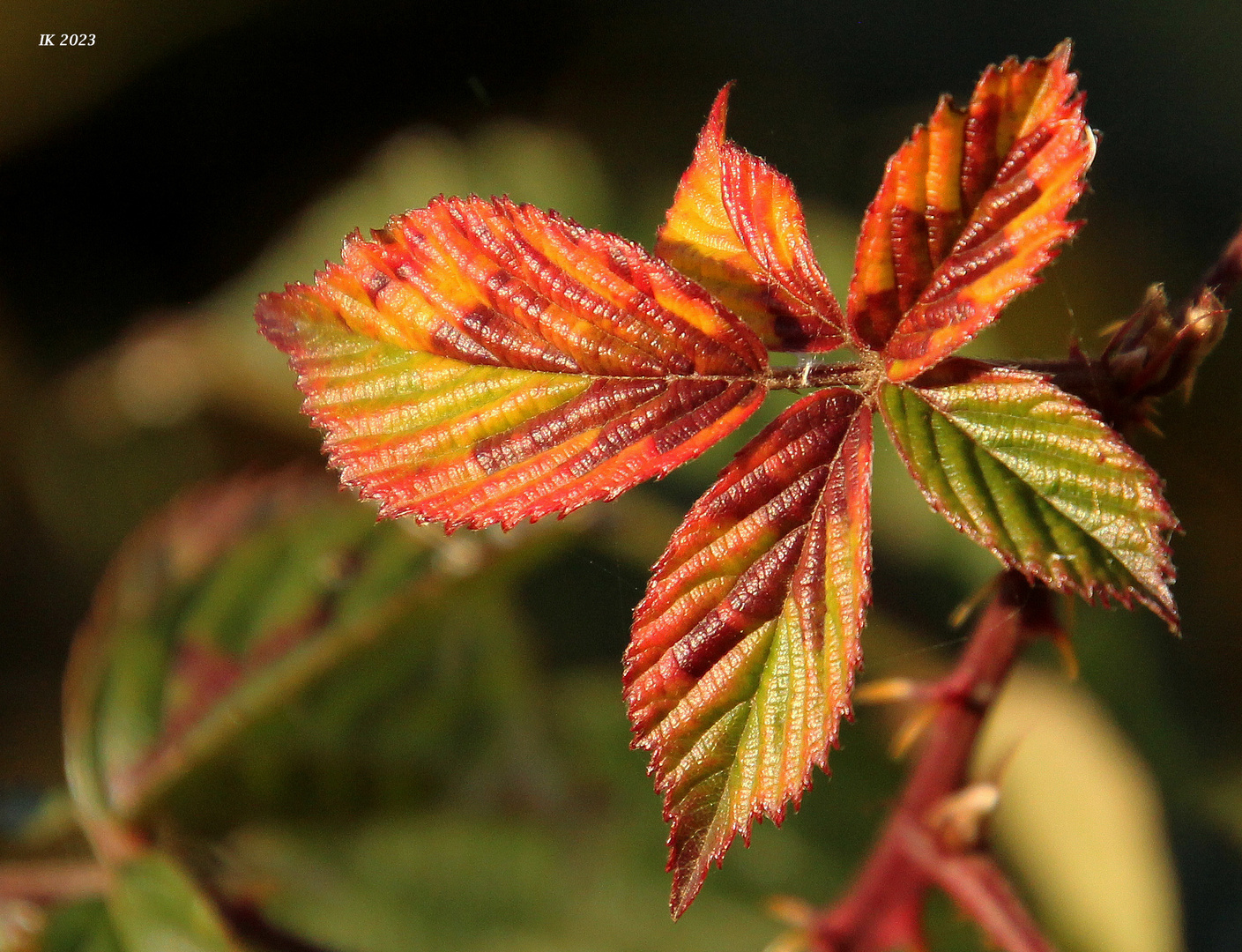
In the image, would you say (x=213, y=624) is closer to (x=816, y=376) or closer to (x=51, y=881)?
(x=51, y=881)

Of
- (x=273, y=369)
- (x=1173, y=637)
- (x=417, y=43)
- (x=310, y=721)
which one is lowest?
(x=1173, y=637)

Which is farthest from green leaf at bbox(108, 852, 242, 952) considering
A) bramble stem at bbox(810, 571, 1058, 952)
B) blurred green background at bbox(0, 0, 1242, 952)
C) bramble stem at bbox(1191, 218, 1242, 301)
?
bramble stem at bbox(1191, 218, 1242, 301)

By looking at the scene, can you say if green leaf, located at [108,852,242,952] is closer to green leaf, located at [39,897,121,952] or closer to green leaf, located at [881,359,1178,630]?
green leaf, located at [39,897,121,952]

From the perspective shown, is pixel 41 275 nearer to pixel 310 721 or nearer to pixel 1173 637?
pixel 310 721

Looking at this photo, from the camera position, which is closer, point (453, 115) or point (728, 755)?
point (728, 755)

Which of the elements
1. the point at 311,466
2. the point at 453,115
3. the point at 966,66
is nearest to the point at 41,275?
the point at 453,115

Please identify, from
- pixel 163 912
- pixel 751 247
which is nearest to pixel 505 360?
pixel 751 247
